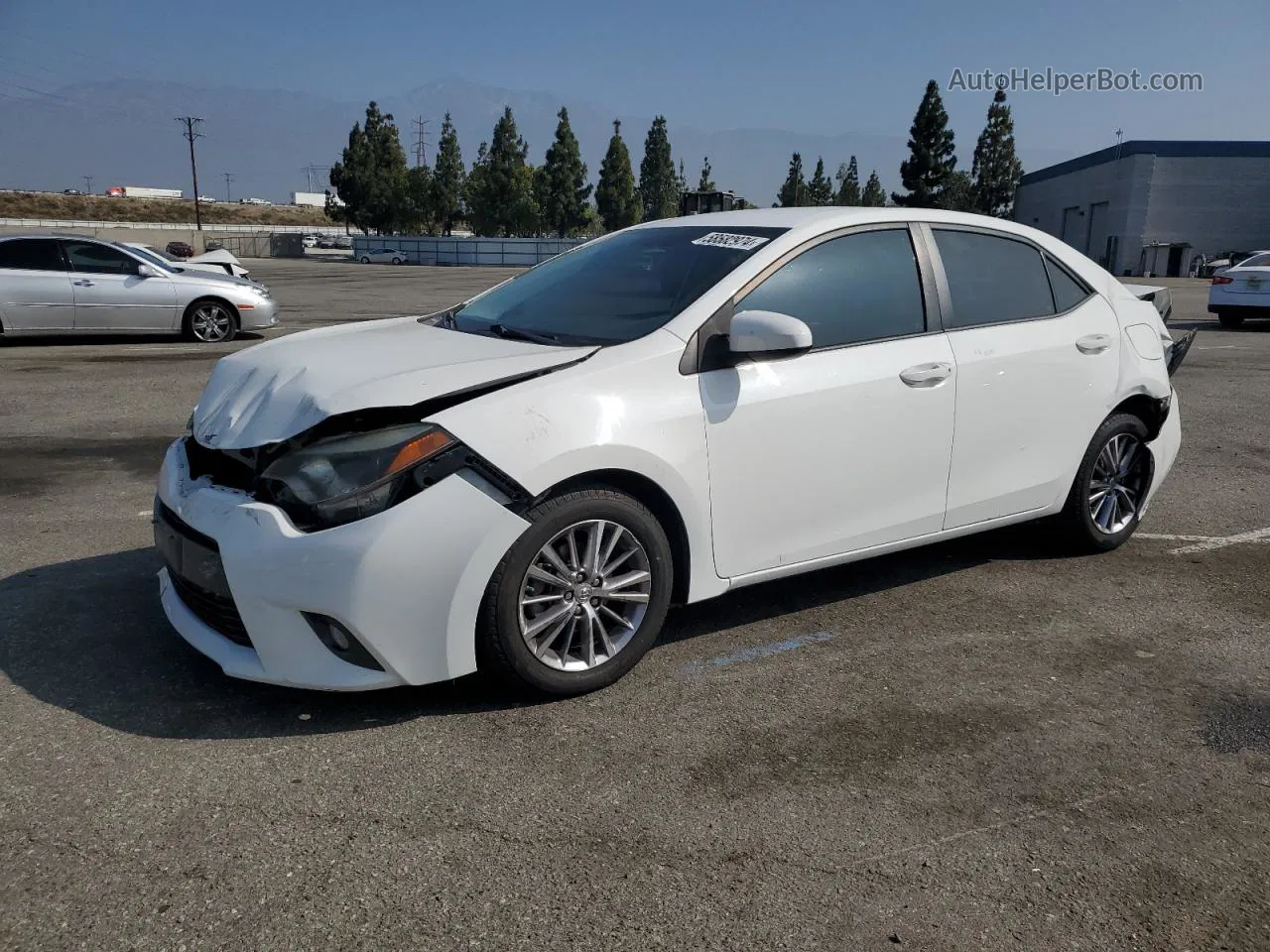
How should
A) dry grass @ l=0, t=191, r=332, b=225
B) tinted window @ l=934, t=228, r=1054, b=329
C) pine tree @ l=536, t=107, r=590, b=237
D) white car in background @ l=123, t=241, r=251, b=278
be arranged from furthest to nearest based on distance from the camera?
dry grass @ l=0, t=191, r=332, b=225 → pine tree @ l=536, t=107, r=590, b=237 → white car in background @ l=123, t=241, r=251, b=278 → tinted window @ l=934, t=228, r=1054, b=329

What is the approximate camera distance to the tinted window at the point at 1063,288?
4895 millimetres

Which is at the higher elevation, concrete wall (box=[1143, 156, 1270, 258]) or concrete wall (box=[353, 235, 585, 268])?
concrete wall (box=[1143, 156, 1270, 258])

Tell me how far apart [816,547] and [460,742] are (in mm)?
1595

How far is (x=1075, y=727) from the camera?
3.43 meters

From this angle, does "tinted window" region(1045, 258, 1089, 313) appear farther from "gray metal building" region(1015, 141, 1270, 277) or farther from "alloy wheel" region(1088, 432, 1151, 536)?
"gray metal building" region(1015, 141, 1270, 277)

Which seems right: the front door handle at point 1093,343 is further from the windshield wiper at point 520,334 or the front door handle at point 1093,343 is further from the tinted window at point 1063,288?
the windshield wiper at point 520,334

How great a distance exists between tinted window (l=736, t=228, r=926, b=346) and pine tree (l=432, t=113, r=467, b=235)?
9212 cm

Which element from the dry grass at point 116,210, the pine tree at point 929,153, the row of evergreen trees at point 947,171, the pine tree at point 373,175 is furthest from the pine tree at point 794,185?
the dry grass at point 116,210

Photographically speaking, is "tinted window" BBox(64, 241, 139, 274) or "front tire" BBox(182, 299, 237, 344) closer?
"tinted window" BBox(64, 241, 139, 274)

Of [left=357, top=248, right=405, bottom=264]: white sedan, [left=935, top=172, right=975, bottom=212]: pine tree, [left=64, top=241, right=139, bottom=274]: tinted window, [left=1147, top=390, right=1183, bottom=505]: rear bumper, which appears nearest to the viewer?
[left=1147, top=390, right=1183, bottom=505]: rear bumper

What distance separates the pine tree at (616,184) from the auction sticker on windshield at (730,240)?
88168 millimetres

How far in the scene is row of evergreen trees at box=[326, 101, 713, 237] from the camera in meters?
87.4

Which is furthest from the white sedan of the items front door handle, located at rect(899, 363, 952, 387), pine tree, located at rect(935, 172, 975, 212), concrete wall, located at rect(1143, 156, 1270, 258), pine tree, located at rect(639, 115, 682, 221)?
front door handle, located at rect(899, 363, 952, 387)

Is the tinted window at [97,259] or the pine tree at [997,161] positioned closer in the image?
the tinted window at [97,259]
